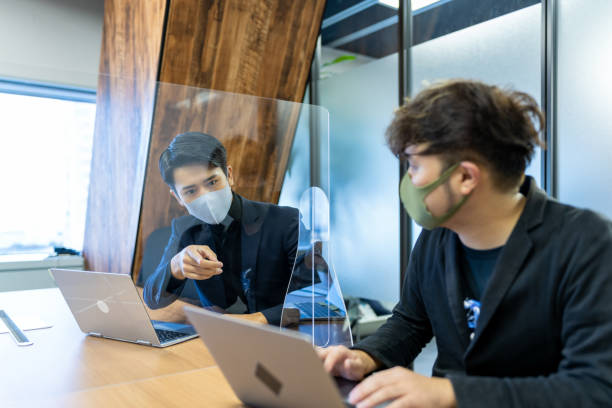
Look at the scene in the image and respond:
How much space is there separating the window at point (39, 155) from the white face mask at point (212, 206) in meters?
0.52

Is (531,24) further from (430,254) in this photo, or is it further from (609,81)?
(430,254)

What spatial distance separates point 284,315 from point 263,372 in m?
0.86

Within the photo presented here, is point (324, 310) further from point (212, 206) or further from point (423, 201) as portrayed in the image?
point (423, 201)

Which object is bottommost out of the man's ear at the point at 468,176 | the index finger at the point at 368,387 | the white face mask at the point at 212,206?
the index finger at the point at 368,387

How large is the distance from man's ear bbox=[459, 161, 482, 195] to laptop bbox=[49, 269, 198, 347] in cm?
87

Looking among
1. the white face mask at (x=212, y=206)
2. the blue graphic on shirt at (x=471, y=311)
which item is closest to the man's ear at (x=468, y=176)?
the blue graphic on shirt at (x=471, y=311)

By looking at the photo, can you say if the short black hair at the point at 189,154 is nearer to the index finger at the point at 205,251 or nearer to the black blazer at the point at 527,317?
the index finger at the point at 205,251

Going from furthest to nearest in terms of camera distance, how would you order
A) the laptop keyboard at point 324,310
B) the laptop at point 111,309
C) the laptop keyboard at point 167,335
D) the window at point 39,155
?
the window at point 39,155 < the laptop keyboard at point 324,310 < the laptop keyboard at point 167,335 < the laptop at point 111,309

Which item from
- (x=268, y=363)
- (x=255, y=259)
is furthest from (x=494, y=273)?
(x=255, y=259)

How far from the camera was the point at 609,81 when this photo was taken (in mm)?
2082

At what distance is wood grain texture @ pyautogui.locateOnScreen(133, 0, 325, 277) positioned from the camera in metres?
1.73

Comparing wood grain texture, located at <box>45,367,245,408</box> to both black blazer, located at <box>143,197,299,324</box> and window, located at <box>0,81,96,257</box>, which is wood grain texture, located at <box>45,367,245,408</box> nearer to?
black blazer, located at <box>143,197,299,324</box>

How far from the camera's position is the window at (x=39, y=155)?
172cm

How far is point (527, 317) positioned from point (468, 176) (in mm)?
291
